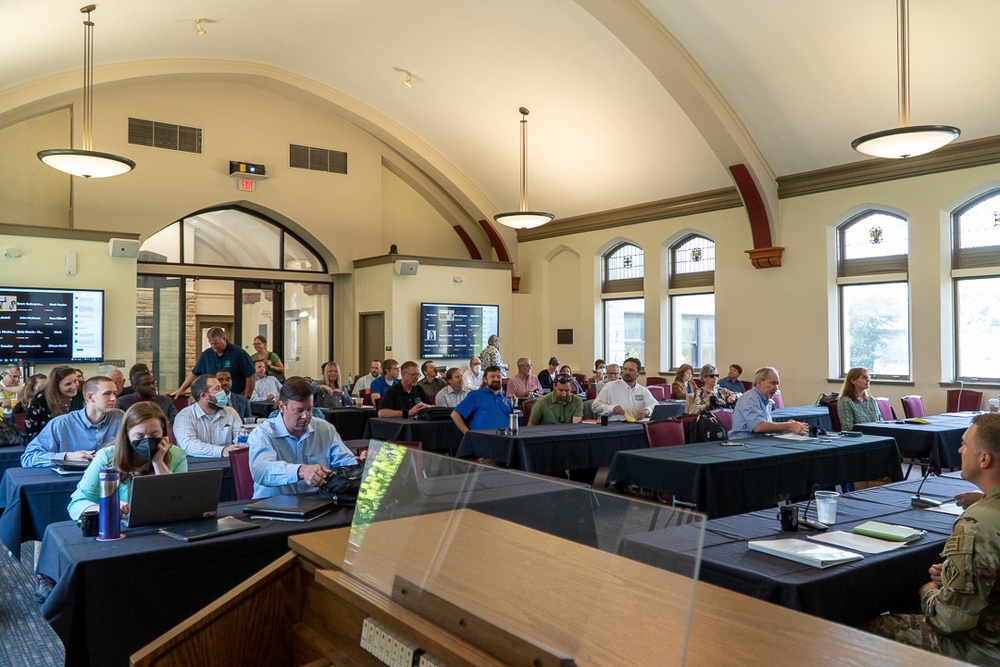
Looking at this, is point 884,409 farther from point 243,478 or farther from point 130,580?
point 130,580

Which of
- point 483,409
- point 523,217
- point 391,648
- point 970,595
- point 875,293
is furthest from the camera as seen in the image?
point 523,217

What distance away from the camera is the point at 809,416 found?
26.2ft

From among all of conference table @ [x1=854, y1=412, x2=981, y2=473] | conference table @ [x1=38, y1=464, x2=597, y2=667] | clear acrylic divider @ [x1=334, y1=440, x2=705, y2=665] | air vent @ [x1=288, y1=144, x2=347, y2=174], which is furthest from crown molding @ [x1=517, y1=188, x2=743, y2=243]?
clear acrylic divider @ [x1=334, y1=440, x2=705, y2=665]

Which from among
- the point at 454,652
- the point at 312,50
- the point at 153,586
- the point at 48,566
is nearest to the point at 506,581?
the point at 454,652

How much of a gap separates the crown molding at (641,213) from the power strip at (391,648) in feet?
35.8

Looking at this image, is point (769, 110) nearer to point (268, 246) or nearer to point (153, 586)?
point (268, 246)

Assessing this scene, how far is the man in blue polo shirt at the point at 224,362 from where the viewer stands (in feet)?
26.5

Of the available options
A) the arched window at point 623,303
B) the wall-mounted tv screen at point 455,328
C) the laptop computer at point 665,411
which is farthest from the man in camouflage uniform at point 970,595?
the wall-mounted tv screen at point 455,328

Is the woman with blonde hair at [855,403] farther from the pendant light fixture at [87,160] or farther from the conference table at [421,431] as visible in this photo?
the pendant light fixture at [87,160]

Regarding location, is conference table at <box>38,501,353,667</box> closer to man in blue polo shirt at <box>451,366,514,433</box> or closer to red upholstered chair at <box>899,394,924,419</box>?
man in blue polo shirt at <box>451,366,514,433</box>

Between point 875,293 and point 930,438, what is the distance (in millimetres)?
4132

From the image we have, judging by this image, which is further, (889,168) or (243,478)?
(889,168)

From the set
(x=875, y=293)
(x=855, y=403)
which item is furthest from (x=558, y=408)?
(x=875, y=293)

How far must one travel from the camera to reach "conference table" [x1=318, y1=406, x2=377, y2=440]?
840 cm
